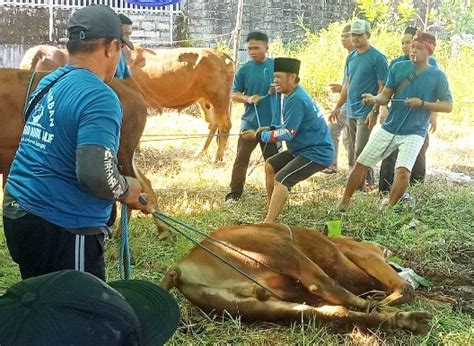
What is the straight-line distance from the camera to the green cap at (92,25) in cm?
293

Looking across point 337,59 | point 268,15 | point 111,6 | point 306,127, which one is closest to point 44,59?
Answer: point 306,127

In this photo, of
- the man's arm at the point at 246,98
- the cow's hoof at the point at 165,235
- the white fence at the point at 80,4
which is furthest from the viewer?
the white fence at the point at 80,4

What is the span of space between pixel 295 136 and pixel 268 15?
10.7 meters

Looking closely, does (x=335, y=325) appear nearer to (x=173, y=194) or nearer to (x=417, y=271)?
(x=417, y=271)

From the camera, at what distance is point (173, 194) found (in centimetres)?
781

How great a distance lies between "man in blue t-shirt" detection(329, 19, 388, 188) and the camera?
840 centimetres

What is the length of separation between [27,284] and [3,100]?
161 inches

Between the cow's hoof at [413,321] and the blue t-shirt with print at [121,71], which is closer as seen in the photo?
the cow's hoof at [413,321]

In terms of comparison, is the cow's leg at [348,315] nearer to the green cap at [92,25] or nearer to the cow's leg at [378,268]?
the cow's leg at [378,268]

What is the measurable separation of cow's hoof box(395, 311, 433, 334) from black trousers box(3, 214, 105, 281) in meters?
1.93

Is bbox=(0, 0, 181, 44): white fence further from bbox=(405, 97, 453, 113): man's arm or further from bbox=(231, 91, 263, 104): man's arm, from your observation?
bbox=(405, 97, 453, 113): man's arm

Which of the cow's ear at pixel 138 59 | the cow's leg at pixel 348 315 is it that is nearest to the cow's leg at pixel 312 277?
the cow's leg at pixel 348 315

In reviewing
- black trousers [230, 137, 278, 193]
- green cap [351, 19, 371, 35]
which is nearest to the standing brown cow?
black trousers [230, 137, 278, 193]

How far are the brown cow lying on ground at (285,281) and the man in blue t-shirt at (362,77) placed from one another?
162 inches
